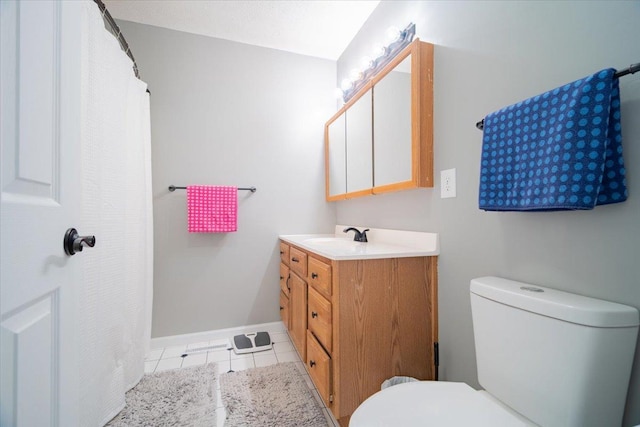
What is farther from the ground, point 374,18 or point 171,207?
point 374,18

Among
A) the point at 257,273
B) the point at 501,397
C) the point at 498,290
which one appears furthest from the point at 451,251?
the point at 257,273

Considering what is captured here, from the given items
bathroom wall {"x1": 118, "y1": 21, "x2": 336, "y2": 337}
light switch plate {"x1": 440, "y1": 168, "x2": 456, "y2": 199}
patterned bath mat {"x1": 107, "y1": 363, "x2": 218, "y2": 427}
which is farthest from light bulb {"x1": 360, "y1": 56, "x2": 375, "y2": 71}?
patterned bath mat {"x1": 107, "y1": 363, "x2": 218, "y2": 427}

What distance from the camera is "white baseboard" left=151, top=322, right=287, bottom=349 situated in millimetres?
2059

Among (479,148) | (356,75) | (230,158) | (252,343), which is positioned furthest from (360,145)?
(252,343)

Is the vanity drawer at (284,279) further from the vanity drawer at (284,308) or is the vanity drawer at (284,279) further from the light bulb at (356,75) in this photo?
the light bulb at (356,75)

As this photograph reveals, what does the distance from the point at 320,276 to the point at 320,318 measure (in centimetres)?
20

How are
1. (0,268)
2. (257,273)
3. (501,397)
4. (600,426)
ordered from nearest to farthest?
(0,268)
(600,426)
(501,397)
(257,273)

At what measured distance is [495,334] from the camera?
840 millimetres

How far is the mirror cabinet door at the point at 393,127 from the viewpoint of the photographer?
1.38 meters

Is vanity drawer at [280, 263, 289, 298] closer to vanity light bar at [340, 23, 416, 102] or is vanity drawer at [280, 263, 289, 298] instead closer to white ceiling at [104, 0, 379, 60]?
vanity light bar at [340, 23, 416, 102]

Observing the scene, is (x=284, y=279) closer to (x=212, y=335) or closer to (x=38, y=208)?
(x=212, y=335)

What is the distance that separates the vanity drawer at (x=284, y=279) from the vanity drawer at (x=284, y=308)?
4 cm

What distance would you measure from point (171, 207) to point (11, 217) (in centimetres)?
171

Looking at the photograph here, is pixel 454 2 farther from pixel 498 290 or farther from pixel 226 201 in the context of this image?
pixel 226 201
